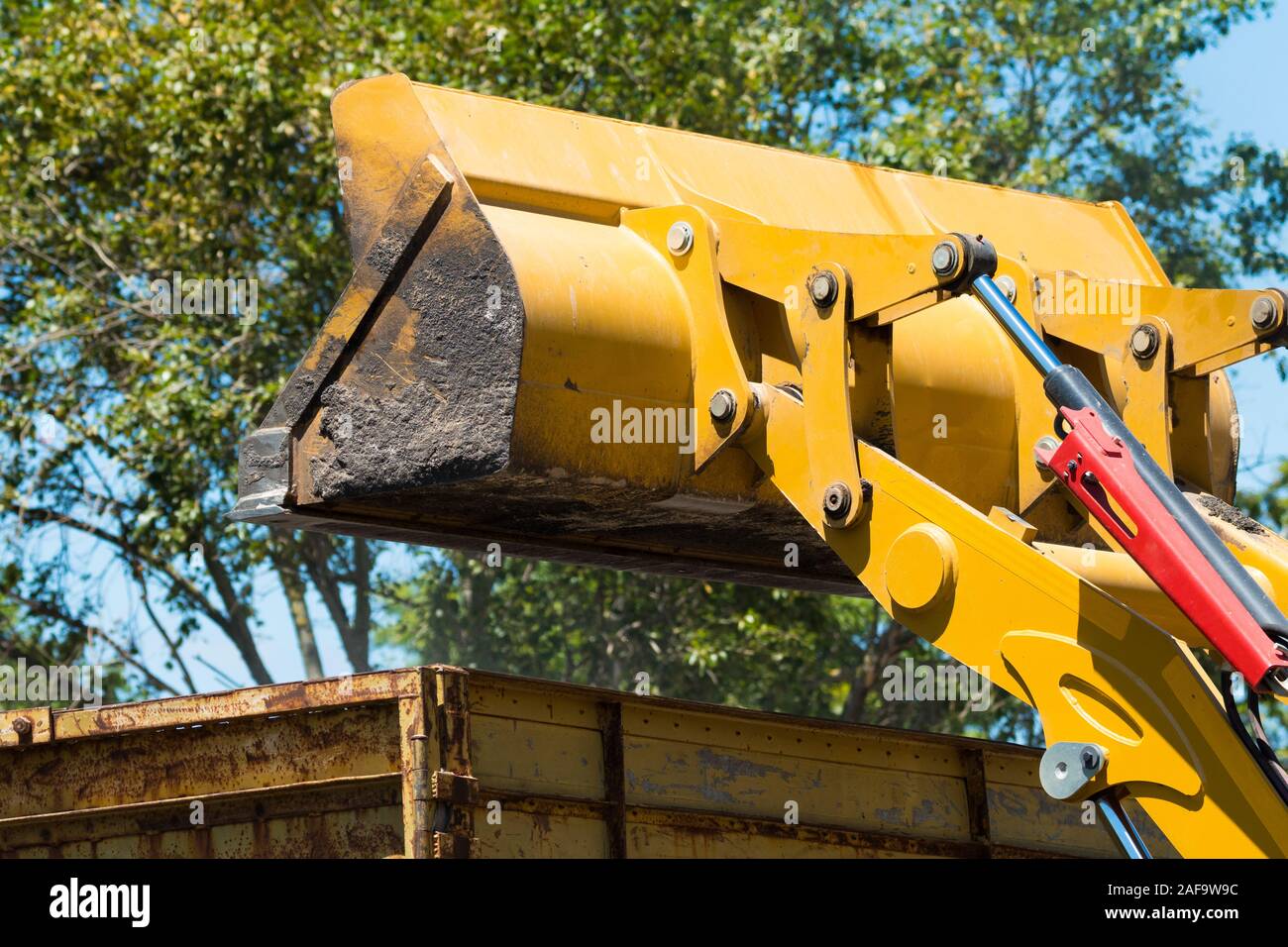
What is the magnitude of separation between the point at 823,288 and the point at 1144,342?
1006mm

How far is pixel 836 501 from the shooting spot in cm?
430

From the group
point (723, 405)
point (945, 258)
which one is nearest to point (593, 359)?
point (723, 405)

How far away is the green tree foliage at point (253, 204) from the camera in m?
14.0

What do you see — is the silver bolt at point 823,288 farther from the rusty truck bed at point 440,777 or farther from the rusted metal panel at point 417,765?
the rusted metal panel at point 417,765

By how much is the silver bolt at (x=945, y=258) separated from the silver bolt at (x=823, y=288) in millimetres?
289

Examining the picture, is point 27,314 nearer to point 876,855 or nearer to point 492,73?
point 492,73

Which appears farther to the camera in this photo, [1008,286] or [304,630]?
[304,630]

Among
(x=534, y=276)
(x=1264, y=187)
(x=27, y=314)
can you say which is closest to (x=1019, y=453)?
(x=534, y=276)

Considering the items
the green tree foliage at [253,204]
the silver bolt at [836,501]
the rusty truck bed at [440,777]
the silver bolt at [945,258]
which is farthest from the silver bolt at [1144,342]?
the green tree foliage at [253,204]

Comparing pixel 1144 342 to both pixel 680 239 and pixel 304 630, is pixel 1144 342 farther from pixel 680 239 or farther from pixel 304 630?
pixel 304 630

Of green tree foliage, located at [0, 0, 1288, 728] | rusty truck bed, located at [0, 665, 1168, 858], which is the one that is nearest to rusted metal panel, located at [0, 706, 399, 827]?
rusty truck bed, located at [0, 665, 1168, 858]

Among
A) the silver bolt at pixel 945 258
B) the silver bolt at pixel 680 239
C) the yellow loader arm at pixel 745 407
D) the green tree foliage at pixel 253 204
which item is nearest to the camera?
the yellow loader arm at pixel 745 407

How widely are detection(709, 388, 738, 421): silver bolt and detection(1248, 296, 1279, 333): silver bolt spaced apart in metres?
1.29

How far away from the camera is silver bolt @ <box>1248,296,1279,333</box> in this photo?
457 centimetres
